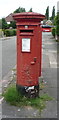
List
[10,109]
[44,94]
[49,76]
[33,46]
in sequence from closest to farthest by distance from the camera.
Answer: [10,109] < [33,46] < [44,94] < [49,76]

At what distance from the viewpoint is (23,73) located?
536cm

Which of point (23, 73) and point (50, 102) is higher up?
point (23, 73)

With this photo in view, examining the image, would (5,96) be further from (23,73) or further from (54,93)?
(54,93)

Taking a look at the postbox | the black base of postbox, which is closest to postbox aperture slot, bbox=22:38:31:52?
the postbox

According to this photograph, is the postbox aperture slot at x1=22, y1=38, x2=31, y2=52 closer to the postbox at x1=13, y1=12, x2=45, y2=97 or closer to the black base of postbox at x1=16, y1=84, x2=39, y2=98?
the postbox at x1=13, y1=12, x2=45, y2=97

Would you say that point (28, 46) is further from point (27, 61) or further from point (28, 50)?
point (27, 61)

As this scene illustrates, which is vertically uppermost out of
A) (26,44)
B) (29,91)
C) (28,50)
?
(26,44)

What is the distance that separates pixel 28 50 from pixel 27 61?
23 cm

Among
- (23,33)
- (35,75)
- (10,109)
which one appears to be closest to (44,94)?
(35,75)

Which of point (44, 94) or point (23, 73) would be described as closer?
point (23, 73)

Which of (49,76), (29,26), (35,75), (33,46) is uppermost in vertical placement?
(29,26)

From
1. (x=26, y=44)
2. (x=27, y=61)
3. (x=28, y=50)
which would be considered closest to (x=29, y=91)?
(x=27, y=61)

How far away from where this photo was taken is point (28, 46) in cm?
523

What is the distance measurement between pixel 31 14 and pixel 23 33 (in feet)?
1.36
